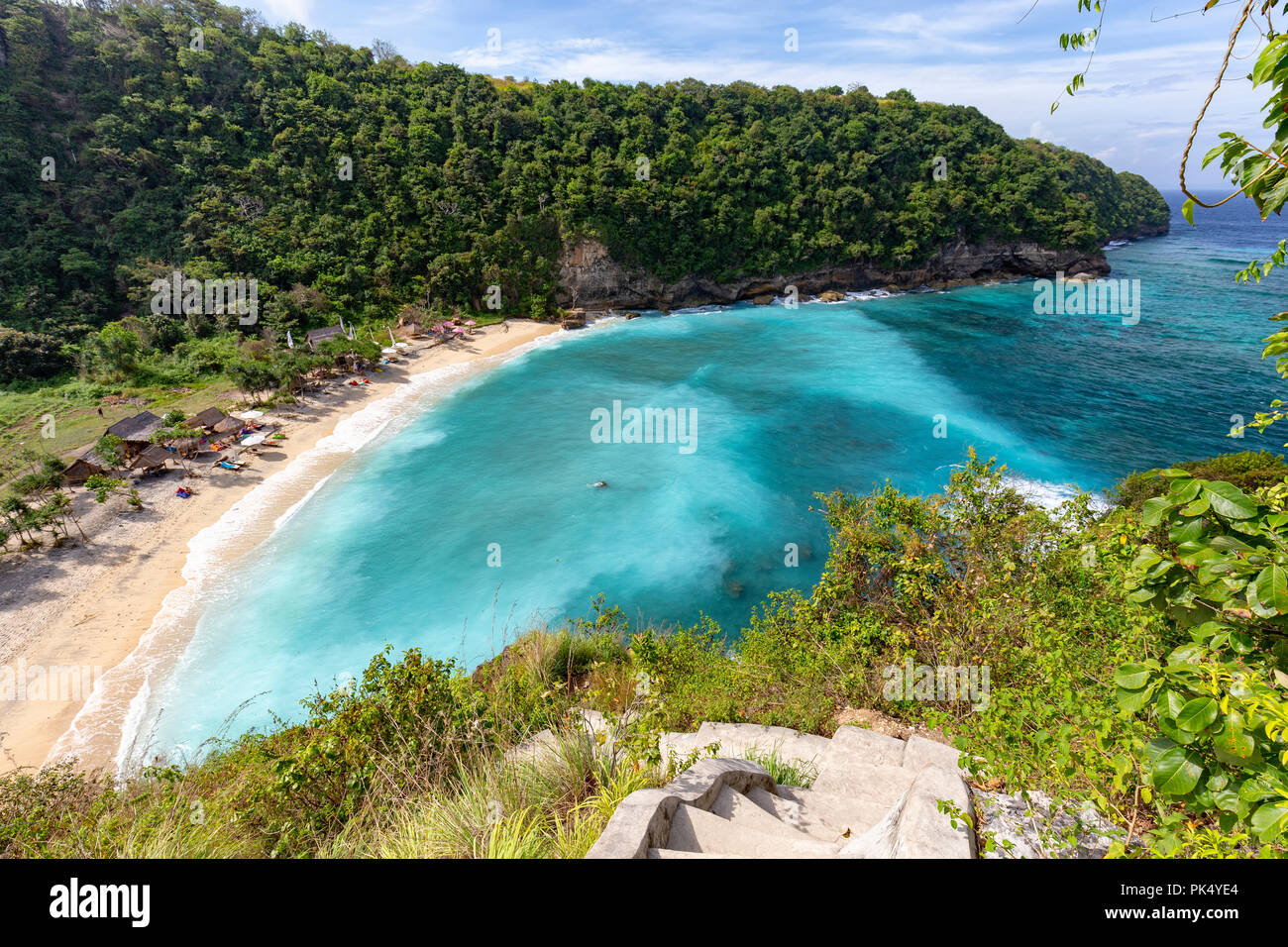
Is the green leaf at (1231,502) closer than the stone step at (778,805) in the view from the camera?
Yes

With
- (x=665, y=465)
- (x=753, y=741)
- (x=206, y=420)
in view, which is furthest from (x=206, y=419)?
(x=753, y=741)

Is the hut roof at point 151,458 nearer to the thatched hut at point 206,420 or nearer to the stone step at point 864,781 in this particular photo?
the thatched hut at point 206,420

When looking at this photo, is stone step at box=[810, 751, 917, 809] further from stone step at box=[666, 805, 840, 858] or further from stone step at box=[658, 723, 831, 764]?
stone step at box=[666, 805, 840, 858]

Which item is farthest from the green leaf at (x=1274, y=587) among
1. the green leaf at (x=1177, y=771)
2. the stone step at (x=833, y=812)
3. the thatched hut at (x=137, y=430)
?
the thatched hut at (x=137, y=430)

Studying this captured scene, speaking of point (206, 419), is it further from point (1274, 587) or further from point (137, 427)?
point (1274, 587)

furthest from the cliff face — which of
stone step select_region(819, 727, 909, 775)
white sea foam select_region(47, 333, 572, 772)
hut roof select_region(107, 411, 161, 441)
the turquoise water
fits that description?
stone step select_region(819, 727, 909, 775)
